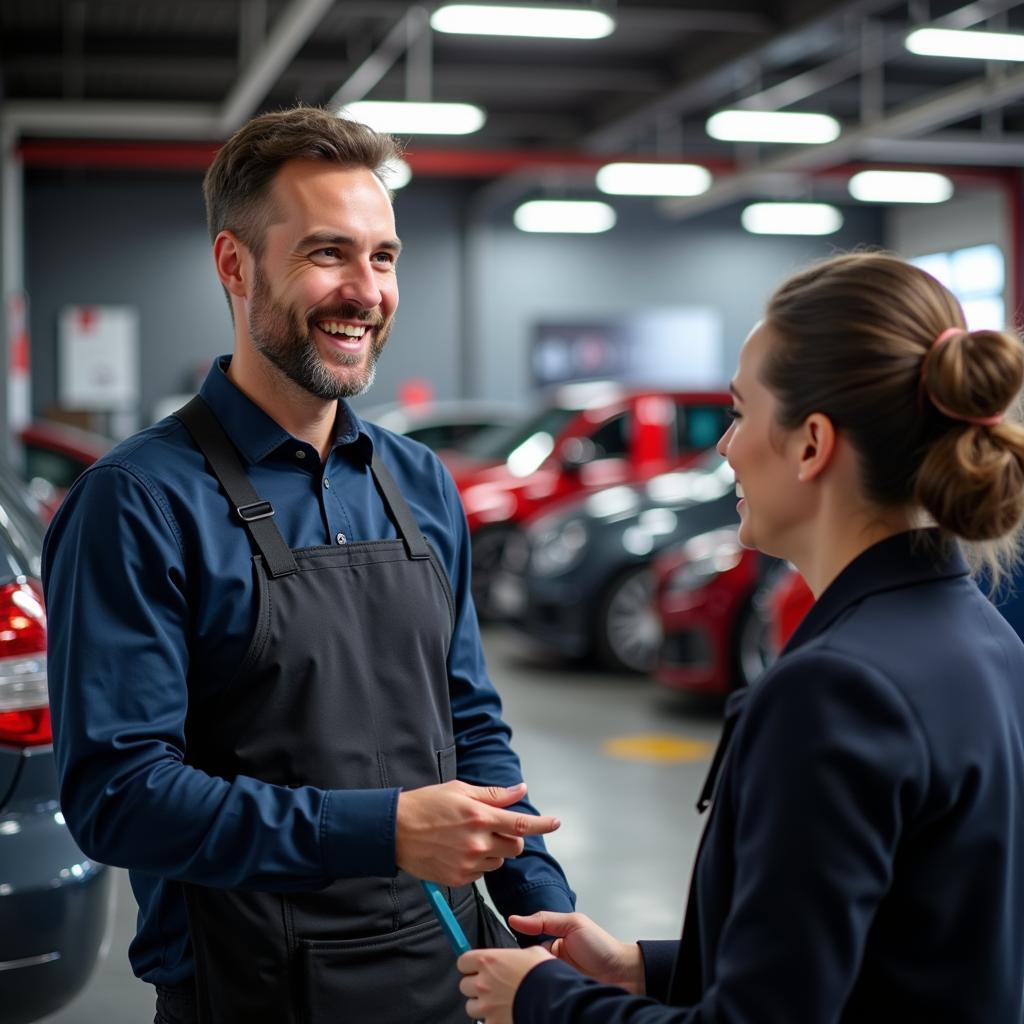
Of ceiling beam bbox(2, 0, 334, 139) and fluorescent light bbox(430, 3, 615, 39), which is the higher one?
ceiling beam bbox(2, 0, 334, 139)

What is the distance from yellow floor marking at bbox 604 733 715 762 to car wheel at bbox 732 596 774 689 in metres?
A: 0.45

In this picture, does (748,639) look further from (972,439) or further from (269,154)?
(972,439)

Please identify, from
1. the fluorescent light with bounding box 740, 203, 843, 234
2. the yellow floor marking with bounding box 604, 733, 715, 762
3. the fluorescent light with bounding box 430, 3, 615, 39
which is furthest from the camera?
the fluorescent light with bounding box 740, 203, 843, 234

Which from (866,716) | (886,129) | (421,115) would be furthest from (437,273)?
(866,716)

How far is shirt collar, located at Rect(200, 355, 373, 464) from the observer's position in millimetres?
1842

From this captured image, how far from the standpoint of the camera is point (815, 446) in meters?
1.31

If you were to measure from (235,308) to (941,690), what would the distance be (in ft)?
3.78

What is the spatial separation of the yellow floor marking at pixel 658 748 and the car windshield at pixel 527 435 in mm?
3682

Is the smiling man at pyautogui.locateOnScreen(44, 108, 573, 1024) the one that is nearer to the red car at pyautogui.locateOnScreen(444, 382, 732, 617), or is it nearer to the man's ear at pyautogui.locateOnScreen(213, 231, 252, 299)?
the man's ear at pyautogui.locateOnScreen(213, 231, 252, 299)

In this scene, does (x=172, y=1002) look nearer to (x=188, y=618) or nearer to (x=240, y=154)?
(x=188, y=618)

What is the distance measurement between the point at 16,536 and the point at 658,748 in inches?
163

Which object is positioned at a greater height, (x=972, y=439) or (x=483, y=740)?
(x=972, y=439)

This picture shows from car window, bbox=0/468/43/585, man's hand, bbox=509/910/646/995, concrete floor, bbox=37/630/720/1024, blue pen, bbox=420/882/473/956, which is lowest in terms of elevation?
concrete floor, bbox=37/630/720/1024

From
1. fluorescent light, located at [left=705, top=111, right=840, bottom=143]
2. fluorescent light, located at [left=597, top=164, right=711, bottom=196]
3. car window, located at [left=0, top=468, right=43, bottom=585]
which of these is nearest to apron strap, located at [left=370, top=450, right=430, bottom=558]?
car window, located at [left=0, top=468, right=43, bottom=585]
